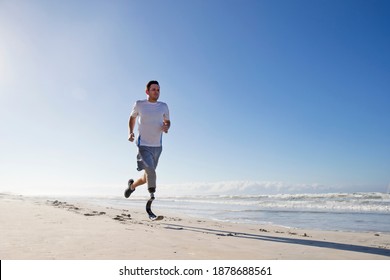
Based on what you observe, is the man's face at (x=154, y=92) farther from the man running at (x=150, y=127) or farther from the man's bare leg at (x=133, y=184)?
the man's bare leg at (x=133, y=184)

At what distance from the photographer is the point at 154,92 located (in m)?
6.23

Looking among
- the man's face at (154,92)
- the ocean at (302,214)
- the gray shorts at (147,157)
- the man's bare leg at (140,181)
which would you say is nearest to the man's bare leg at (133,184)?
the man's bare leg at (140,181)

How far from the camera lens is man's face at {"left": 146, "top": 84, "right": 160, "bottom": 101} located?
6.23 metres

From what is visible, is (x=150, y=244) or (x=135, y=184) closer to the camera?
(x=150, y=244)

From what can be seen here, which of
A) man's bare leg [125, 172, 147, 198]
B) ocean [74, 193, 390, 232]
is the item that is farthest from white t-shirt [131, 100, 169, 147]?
ocean [74, 193, 390, 232]

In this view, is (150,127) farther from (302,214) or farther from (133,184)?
(302,214)

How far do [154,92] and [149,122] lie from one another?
60 centimetres

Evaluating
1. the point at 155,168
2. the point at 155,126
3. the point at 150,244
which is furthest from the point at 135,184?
the point at 150,244

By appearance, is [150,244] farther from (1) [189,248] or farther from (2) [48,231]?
(2) [48,231]

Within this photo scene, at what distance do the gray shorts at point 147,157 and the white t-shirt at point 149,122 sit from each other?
3.1 inches

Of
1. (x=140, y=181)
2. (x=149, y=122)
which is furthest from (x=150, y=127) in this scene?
(x=140, y=181)

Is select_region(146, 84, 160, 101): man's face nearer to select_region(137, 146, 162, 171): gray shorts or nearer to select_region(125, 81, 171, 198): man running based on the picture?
select_region(125, 81, 171, 198): man running
